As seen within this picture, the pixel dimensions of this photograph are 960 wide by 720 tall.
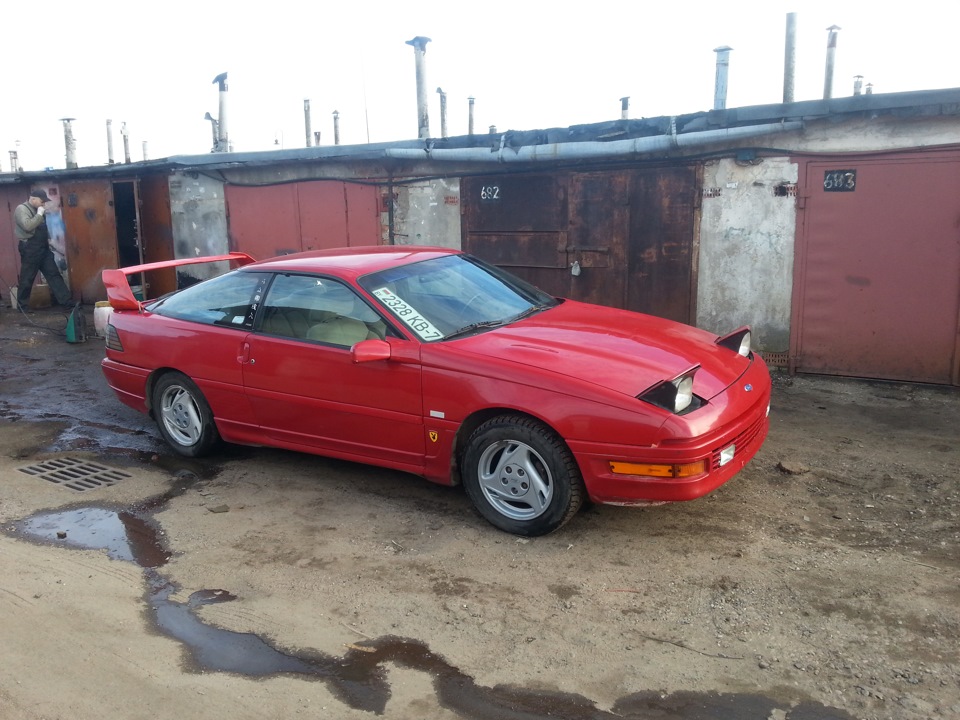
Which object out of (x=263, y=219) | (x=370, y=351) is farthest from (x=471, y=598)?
(x=263, y=219)

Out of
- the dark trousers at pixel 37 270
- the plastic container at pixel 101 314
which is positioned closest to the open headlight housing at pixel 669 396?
the plastic container at pixel 101 314

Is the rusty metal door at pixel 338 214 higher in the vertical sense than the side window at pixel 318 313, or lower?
higher

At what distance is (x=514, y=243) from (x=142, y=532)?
590 centimetres

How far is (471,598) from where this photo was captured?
376cm

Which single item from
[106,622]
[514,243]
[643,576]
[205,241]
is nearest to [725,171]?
[514,243]

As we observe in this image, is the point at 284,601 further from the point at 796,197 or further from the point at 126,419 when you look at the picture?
the point at 796,197

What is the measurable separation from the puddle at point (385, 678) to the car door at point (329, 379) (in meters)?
1.23

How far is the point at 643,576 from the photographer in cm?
389

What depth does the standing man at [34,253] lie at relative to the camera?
12758 mm

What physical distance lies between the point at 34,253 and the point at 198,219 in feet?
10.3

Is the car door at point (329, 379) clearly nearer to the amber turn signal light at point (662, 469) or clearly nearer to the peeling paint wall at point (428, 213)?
the amber turn signal light at point (662, 469)

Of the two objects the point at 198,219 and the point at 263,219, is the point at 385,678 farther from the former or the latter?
the point at 198,219

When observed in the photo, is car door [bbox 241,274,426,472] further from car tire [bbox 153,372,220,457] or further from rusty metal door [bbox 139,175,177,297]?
rusty metal door [bbox 139,175,177,297]

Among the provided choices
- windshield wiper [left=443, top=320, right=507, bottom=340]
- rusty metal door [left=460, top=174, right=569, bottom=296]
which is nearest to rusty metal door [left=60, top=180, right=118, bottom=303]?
rusty metal door [left=460, top=174, right=569, bottom=296]
